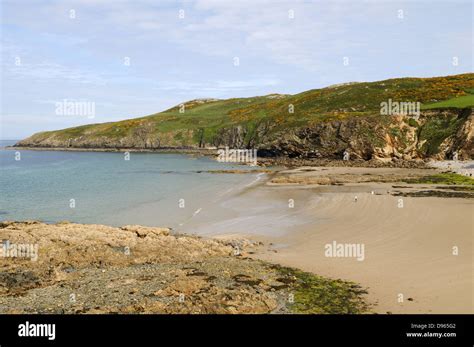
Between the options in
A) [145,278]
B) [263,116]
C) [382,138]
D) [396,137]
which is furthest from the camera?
[263,116]

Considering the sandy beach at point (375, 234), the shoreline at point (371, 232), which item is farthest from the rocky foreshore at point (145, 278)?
the sandy beach at point (375, 234)

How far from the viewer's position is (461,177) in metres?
44.9

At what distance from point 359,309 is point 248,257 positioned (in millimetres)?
7847

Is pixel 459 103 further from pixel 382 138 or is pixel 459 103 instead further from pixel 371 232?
pixel 371 232

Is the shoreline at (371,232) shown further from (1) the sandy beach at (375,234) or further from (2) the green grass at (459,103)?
(2) the green grass at (459,103)

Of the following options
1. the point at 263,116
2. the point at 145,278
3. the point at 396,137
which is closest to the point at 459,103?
the point at 396,137

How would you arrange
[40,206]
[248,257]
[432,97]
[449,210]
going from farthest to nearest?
[432,97] → [40,206] → [449,210] → [248,257]

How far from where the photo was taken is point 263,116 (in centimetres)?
12062

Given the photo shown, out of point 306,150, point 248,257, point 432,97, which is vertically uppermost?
point 432,97

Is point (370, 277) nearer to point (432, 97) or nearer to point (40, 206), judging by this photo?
point (40, 206)

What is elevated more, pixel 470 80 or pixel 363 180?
pixel 470 80

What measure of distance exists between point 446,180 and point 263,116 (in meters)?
80.1

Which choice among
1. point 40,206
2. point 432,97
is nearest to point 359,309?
point 40,206

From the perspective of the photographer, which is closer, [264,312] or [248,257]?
[264,312]
